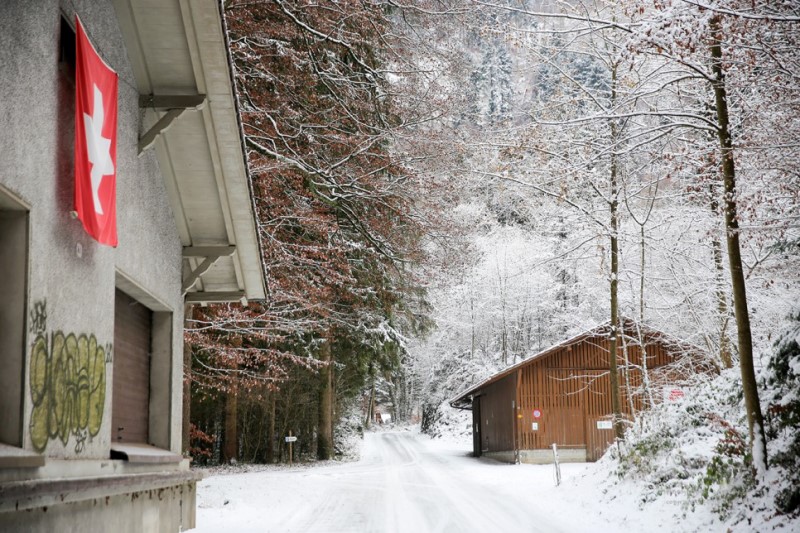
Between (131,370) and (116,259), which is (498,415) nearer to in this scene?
(131,370)

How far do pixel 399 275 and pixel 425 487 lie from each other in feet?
22.2

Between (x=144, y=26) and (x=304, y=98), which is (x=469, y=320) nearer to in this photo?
(x=304, y=98)

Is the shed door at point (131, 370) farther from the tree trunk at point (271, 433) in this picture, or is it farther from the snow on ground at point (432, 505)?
the tree trunk at point (271, 433)

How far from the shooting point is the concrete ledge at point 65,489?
168 inches

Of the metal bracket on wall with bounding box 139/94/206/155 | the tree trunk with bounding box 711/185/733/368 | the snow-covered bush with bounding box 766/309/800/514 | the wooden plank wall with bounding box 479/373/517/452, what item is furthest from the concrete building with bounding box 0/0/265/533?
the wooden plank wall with bounding box 479/373/517/452

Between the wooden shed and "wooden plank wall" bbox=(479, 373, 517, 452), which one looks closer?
the wooden shed

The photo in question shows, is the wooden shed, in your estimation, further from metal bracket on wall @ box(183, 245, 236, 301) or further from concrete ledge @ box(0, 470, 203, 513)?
concrete ledge @ box(0, 470, 203, 513)

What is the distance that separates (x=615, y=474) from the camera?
16984mm

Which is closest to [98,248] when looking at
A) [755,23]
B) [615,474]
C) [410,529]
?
[755,23]

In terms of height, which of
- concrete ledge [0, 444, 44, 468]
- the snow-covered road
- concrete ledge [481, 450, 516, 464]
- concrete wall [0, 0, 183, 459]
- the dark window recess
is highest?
the dark window recess

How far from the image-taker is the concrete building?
4840 millimetres

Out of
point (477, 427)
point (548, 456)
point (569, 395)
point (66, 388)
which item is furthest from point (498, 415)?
point (66, 388)

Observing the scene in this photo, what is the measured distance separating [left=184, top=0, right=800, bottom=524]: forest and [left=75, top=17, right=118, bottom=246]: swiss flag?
5.44 m

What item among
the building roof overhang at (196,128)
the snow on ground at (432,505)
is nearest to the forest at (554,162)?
the snow on ground at (432,505)
